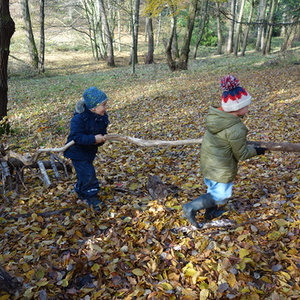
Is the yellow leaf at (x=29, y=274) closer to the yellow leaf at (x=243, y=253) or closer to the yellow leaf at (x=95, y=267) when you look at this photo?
the yellow leaf at (x=95, y=267)

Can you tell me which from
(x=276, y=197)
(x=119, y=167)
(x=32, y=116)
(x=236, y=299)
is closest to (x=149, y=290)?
(x=236, y=299)

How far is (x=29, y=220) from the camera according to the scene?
3.69 meters

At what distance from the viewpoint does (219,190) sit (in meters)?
3.13

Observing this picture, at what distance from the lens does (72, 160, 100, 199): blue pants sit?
3.83m

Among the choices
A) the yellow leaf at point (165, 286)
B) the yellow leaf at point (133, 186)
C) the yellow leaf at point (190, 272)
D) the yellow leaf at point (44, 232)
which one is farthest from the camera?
the yellow leaf at point (133, 186)

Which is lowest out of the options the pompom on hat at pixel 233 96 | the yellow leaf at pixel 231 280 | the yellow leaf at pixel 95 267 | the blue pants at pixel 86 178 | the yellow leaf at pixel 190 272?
the yellow leaf at pixel 95 267

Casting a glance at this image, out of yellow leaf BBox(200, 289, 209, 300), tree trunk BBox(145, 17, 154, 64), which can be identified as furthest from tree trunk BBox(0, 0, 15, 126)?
tree trunk BBox(145, 17, 154, 64)

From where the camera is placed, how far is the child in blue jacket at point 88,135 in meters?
3.47

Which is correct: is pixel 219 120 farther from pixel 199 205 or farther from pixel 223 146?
pixel 199 205

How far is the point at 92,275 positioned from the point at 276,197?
2.75 m

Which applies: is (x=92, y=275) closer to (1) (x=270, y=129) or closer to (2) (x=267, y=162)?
(2) (x=267, y=162)

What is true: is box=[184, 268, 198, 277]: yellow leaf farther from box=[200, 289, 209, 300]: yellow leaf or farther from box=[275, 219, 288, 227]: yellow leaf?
box=[275, 219, 288, 227]: yellow leaf

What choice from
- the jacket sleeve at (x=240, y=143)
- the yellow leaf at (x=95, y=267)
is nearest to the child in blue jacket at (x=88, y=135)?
the yellow leaf at (x=95, y=267)

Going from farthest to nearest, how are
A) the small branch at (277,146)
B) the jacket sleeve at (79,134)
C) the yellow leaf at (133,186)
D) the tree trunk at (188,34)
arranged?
the tree trunk at (188,34), the yellow leaf at (133,186), the jacket sleeve at (79,134), the small branch at (277,146)
